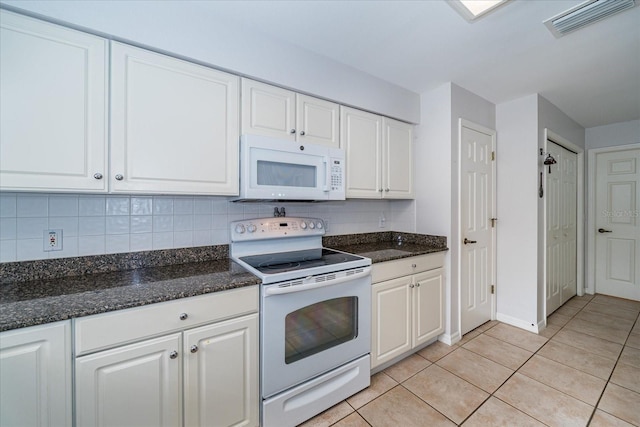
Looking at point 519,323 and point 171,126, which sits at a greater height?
point 171,126

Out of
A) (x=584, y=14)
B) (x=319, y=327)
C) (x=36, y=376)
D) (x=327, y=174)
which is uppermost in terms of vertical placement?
(x=584, y=14)

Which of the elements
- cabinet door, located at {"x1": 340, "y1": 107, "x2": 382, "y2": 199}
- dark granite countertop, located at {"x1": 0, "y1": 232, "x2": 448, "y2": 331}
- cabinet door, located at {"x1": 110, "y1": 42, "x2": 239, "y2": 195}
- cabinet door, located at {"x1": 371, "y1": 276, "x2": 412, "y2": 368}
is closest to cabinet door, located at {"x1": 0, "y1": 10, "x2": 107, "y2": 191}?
cabinet door, located at {"x1": 110, "y1": 42, "x2": 239, "y2": 195}

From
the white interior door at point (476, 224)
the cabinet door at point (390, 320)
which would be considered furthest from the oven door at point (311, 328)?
the white interior door at point (476, 224)

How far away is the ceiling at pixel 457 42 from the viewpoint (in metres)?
1.51

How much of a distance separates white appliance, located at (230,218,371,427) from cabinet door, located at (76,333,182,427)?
1.41 ft

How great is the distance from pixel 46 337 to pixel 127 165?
2.67ft

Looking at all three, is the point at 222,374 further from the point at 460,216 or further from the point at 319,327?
the point at 460,216

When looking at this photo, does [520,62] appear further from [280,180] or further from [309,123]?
[280,180]

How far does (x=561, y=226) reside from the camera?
319 cm

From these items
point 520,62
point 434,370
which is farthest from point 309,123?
point 434,370

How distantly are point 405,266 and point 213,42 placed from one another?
2005mm

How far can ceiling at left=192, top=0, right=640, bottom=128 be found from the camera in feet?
4.97

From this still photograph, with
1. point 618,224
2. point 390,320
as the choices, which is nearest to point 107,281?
point 390,320

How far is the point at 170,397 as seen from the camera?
1.22m
